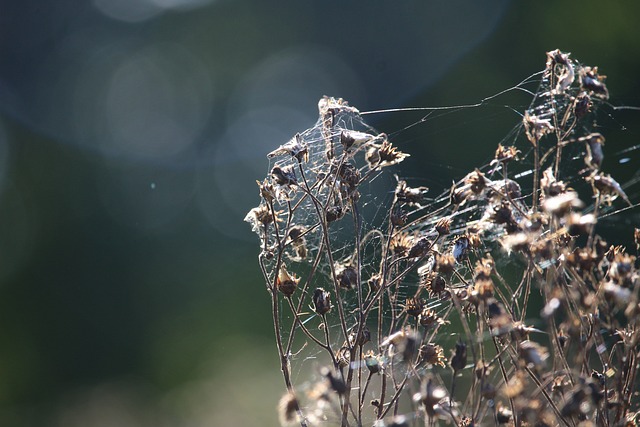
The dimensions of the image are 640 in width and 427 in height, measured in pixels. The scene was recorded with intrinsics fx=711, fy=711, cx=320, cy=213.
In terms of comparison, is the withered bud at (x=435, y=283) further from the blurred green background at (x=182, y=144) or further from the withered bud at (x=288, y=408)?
the blurred green background at (x=182, y=144)

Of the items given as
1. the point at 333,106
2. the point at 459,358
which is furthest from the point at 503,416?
the point at 333,106

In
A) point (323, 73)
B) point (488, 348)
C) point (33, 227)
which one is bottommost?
point (488, 348)

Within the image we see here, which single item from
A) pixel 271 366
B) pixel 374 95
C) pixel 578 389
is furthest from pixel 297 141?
pixel 374 95

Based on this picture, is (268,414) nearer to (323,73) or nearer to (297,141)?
(297,141)

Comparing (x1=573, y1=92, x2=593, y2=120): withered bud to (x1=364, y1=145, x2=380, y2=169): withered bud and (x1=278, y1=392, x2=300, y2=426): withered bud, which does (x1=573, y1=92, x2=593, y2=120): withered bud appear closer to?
(x1=364, y1=145, x2=380, y2=169): withered bud

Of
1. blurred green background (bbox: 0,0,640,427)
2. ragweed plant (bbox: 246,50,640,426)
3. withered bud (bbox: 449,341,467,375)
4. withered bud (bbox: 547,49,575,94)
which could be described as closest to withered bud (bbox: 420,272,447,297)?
ragweed plant (bbox: 246,50,640,426)

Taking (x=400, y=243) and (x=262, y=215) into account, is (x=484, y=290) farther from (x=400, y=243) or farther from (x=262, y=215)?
(x=262, y=215)
